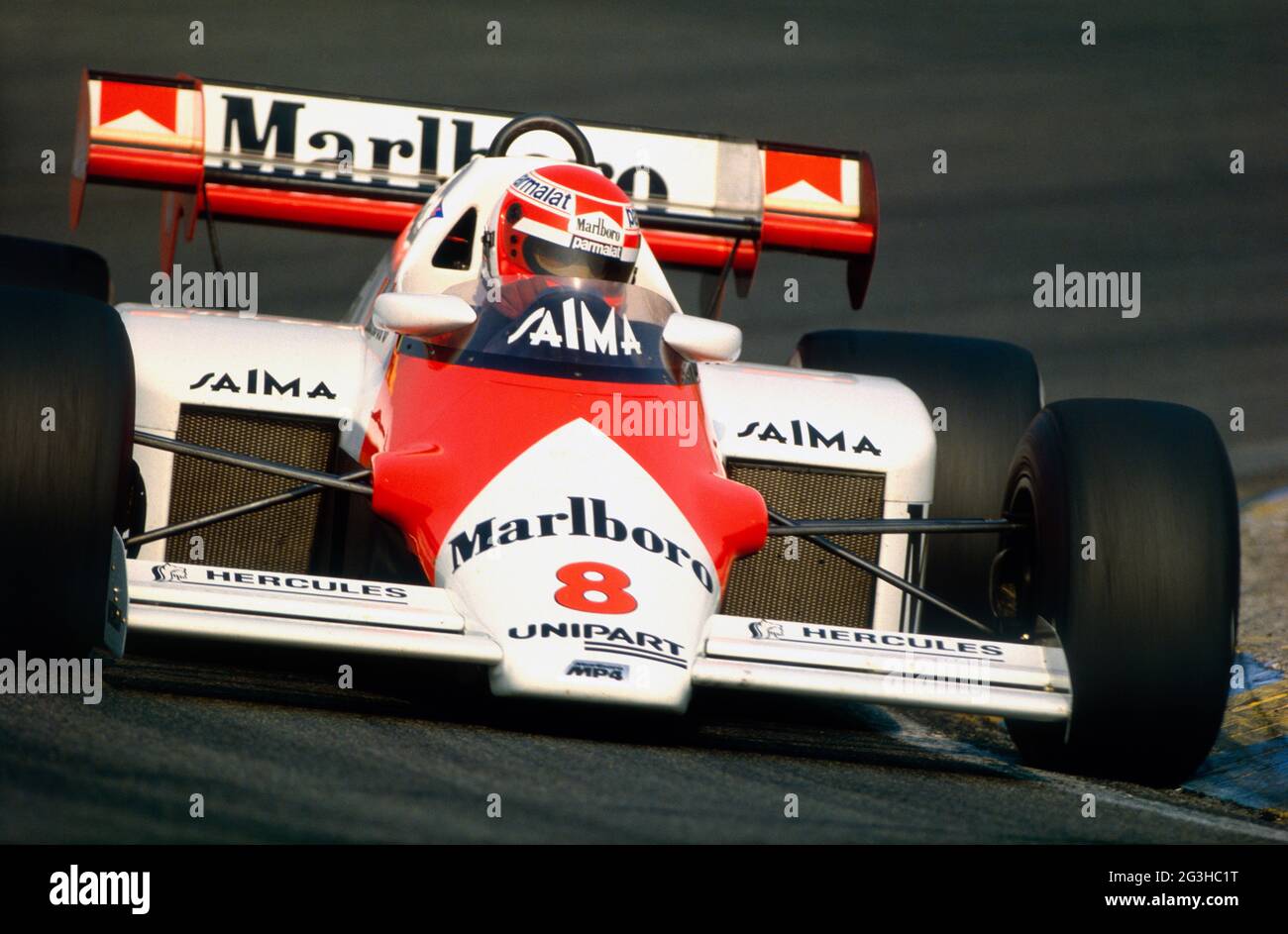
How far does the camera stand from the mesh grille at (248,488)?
244 inches

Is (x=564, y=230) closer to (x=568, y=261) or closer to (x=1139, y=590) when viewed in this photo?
(x=568, y=261)

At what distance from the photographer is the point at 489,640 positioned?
485 centimetres

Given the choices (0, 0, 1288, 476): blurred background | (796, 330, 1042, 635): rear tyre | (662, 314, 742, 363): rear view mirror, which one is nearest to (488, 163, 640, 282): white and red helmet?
(662, 314, 742, 363): rear view mirror

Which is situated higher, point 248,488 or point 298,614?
point 248,488

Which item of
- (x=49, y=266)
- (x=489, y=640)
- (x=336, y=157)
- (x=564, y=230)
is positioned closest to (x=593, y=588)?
(x=489, y=640)

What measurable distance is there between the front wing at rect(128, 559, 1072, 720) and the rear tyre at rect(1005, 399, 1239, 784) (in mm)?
151

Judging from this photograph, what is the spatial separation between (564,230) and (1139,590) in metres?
2.04

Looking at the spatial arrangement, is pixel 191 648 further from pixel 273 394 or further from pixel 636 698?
pixel 636 698

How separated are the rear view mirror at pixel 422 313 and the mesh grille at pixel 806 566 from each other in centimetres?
110

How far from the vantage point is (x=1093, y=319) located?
43.2 ft

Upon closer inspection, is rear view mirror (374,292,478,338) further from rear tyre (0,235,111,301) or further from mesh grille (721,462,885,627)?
rear tyre (0,235,111,301)

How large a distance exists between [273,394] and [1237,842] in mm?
3160

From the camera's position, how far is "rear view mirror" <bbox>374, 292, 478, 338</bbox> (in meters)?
5.83

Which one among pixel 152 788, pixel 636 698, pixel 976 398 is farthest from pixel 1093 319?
pixel 152 788
